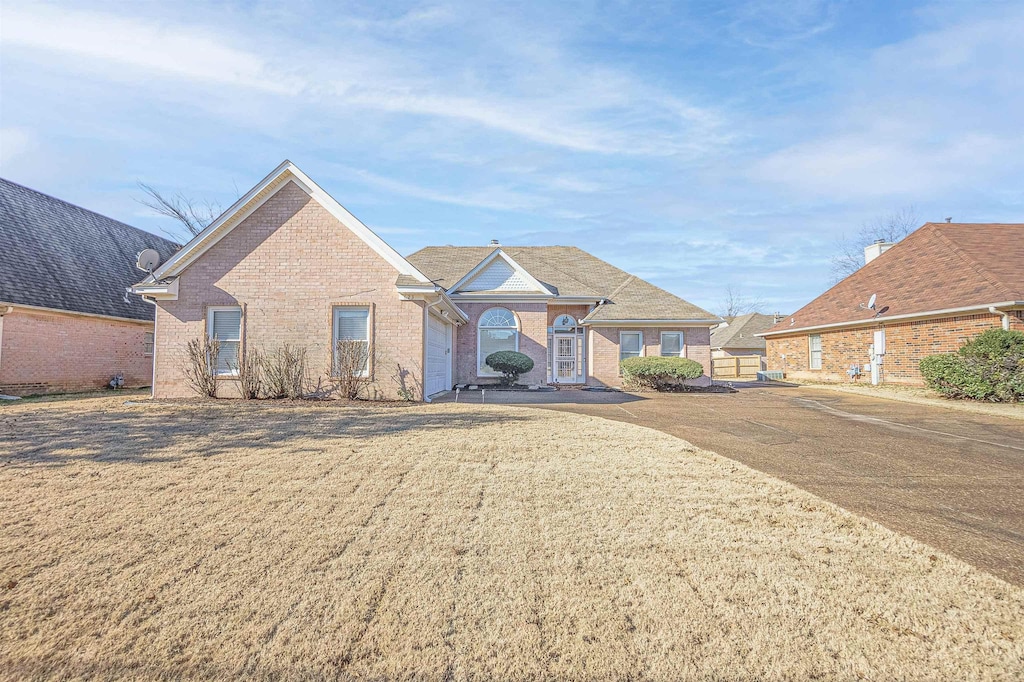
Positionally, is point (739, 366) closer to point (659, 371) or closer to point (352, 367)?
point (659, 371)

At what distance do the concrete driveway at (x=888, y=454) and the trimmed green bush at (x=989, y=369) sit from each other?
60.5 inches

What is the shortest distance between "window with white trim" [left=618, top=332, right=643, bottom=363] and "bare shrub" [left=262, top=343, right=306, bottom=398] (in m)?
11.7

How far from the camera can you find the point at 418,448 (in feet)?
22.7

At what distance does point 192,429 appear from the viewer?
316 inches

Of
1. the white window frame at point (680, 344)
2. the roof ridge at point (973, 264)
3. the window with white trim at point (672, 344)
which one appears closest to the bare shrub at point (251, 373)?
the white window frame at point (680, 344)

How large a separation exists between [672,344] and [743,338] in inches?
950

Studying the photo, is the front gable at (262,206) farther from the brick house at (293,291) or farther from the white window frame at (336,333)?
the white window frame at (336,333)

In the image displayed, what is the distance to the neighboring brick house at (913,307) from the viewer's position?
15453 mm

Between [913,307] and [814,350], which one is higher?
[913,307]

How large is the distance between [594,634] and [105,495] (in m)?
4.70

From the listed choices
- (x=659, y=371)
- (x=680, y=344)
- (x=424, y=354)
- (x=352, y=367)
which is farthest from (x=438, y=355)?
(x=680, y=344)

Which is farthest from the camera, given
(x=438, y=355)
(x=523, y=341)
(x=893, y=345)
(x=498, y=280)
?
(x=498, y=280)

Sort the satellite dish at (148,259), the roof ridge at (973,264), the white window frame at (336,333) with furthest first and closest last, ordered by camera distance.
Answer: the satellite dish at (148,259) → the roof ridge at (973,264) → the white window frame at (336,333)

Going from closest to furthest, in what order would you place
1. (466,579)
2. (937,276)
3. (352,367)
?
1. (466,579)
2. (352,367)
3. (937,276)
